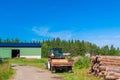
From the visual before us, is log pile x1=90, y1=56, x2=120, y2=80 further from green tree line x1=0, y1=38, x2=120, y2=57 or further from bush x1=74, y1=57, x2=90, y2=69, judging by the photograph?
green tree line x1=0, y1=38, x2=120, y2=57

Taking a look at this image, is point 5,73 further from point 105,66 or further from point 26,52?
point 26,52

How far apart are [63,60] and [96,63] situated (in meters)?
5.00

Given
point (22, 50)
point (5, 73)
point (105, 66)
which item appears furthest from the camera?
point (22, 50)

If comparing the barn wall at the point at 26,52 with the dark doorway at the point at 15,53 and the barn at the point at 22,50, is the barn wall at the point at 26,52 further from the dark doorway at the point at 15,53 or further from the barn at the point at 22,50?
the dark doorway at the point at 15,53

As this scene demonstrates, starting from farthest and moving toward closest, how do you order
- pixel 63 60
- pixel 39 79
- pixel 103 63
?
pixel 63 60 → pixel 103 63 → pixel 39 79

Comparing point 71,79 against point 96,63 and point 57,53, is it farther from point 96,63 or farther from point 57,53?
point 57,53

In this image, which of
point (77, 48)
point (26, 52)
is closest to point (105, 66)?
point (26, 52)

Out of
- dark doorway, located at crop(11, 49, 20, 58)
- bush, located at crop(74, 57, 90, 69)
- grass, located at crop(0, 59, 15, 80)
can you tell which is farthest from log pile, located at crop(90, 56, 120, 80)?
dark doorway, located at crop(11, 49, 20, 58)

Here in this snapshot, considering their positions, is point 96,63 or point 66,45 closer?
point 96,63

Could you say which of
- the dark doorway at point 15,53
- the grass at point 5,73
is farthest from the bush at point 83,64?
the dark doorway at point 15,53

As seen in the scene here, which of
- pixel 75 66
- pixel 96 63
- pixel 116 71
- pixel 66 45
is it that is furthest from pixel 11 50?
pixel 66 45

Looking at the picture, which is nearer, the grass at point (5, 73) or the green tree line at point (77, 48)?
the grass at point (5, 73)

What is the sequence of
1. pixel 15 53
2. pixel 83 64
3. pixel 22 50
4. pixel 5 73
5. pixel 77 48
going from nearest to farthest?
pixel 5 73 → pixel 83 64 → pixel 22 50 → pixel 15 53 → pixel 77 48

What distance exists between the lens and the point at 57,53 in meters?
36.4
